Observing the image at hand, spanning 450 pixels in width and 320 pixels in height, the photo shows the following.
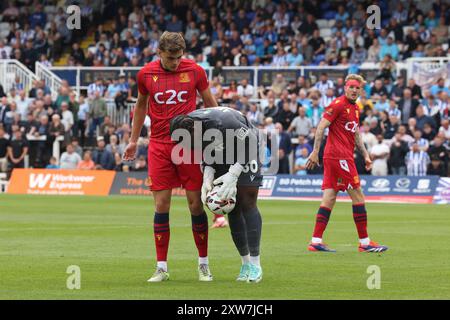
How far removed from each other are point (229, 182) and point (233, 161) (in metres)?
0.34

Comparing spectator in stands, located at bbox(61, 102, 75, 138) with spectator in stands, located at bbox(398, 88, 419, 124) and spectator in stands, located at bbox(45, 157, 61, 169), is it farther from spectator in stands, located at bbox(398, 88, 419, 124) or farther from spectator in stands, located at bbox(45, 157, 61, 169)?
spectator in stands, located at bbox(398, 88, 419, 124)

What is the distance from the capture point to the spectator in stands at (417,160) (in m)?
32.3

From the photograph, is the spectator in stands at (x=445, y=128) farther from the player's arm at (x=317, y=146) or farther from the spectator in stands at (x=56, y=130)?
the player's arm at (x=317, y=146)

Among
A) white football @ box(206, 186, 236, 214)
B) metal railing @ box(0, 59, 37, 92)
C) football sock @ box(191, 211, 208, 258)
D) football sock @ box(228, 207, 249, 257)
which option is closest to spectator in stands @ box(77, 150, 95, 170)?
metal railing @ box(0, 59, 37, 92)

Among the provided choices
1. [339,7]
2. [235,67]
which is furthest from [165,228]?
[339,7]

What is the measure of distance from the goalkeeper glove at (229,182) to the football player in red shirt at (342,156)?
16.1ft

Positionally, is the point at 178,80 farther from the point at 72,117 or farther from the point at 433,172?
the point at 72,117

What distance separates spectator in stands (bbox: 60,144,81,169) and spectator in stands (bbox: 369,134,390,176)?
10.1 metres

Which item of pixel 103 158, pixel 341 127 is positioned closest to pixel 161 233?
pixel 341 127

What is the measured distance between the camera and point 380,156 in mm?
32594

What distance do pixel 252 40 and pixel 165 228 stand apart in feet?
96.9

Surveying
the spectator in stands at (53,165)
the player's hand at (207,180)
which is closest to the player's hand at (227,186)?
the player's hand at (207,180)

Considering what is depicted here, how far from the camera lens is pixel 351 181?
55.0 ft

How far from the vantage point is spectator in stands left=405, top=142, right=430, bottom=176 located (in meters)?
32.3
